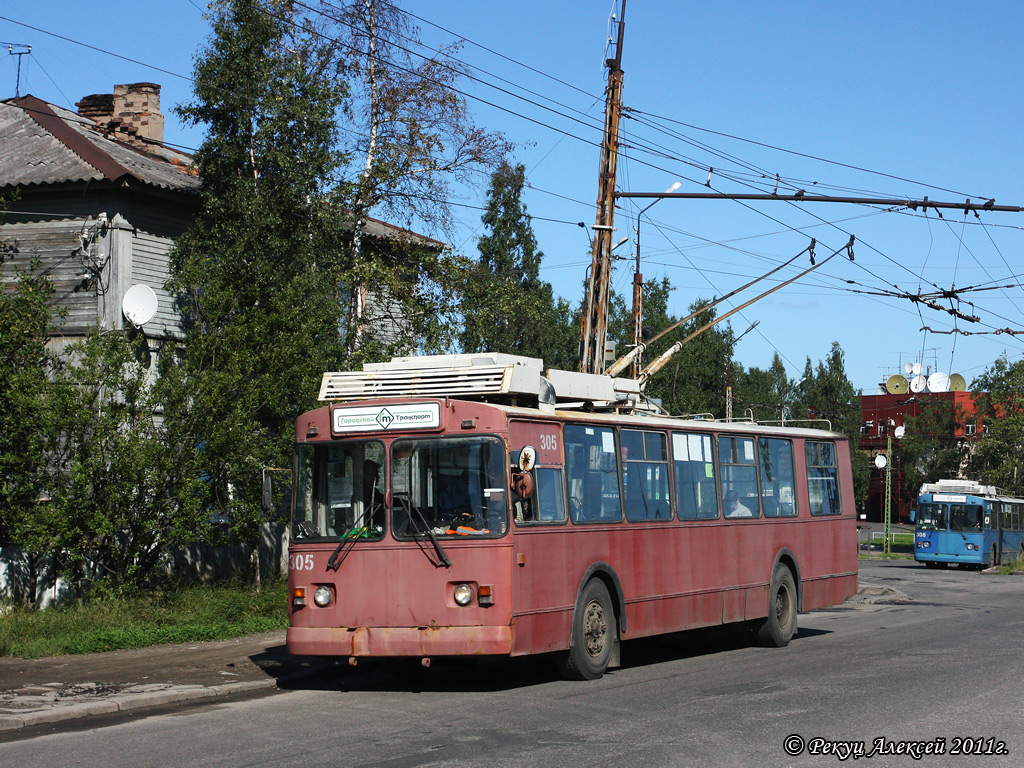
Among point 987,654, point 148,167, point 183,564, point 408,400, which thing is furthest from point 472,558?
point 148,167

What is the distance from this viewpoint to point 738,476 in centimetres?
1581

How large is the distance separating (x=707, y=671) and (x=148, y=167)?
47.0ft

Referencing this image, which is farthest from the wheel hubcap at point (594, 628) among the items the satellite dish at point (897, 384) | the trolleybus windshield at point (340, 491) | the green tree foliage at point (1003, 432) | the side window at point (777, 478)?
the green tree foliage at point (1003, 432)

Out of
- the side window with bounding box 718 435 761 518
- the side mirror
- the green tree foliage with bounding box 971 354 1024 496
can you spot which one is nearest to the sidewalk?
the side mirror

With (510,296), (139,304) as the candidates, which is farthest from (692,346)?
(139,304)

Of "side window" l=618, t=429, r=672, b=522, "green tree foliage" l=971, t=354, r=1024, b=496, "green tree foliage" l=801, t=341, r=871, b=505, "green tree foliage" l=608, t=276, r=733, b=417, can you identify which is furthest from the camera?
"green tree foliage" l=801, t=341, r=871, b=505

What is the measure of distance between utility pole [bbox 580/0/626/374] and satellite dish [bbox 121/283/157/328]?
6963 millimetres

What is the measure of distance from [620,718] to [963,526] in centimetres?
3990

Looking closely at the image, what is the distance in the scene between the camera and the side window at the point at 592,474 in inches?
492

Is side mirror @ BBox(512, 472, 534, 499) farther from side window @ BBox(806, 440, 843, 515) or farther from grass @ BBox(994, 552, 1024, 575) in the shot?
grass @ BBox(994, 552, 1024, 575)

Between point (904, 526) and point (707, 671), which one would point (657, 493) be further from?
point (904, 526)

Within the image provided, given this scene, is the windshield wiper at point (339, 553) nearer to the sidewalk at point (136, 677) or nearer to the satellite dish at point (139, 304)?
the sidewalk at point (136, 677)

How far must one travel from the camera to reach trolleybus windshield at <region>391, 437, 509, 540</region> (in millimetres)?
11320

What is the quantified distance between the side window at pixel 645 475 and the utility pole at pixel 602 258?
5.96 m
